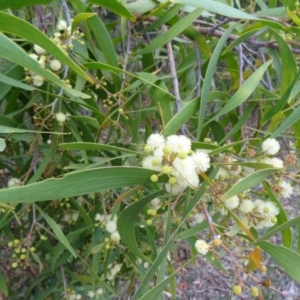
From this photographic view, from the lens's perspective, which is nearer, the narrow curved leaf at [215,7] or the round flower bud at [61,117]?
the narrow curved leaf at [215,7]

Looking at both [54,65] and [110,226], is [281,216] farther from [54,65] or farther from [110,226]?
[54,65]

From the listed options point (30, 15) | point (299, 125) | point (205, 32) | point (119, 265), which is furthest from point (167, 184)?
point (119, 265)

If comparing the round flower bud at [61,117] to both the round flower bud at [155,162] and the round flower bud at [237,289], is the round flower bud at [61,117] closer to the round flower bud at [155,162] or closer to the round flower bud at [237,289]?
the round flower bud at [155,162]

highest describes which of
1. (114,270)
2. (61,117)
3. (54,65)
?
(54,65)

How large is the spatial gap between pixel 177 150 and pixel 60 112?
1.31 ft

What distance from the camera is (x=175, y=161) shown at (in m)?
0.57

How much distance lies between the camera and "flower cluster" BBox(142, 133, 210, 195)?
563mm

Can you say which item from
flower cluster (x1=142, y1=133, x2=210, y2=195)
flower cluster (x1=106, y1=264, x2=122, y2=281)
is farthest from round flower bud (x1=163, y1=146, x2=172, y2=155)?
flower cluster (x1=106, y1=264, x2=122, y2=281)

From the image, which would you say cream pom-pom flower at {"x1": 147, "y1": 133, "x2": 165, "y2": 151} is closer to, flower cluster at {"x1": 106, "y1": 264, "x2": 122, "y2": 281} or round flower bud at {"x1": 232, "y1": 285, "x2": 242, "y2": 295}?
round flower bud at {"x1": 232, "y1": 285, "x2": 242, "y2": 295}

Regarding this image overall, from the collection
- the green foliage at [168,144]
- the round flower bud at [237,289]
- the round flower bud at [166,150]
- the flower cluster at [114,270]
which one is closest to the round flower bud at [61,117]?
the green foliage at [168,144]

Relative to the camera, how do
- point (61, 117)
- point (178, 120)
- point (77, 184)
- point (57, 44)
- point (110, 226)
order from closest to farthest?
point (77, 184) → point (178, 120) → point (57, 44) → point (61, 117) → point (110, 226)

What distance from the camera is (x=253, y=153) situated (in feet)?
2.36

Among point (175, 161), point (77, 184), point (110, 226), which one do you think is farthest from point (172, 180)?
point (110, 226)

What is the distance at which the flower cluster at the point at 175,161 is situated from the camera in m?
0.56
